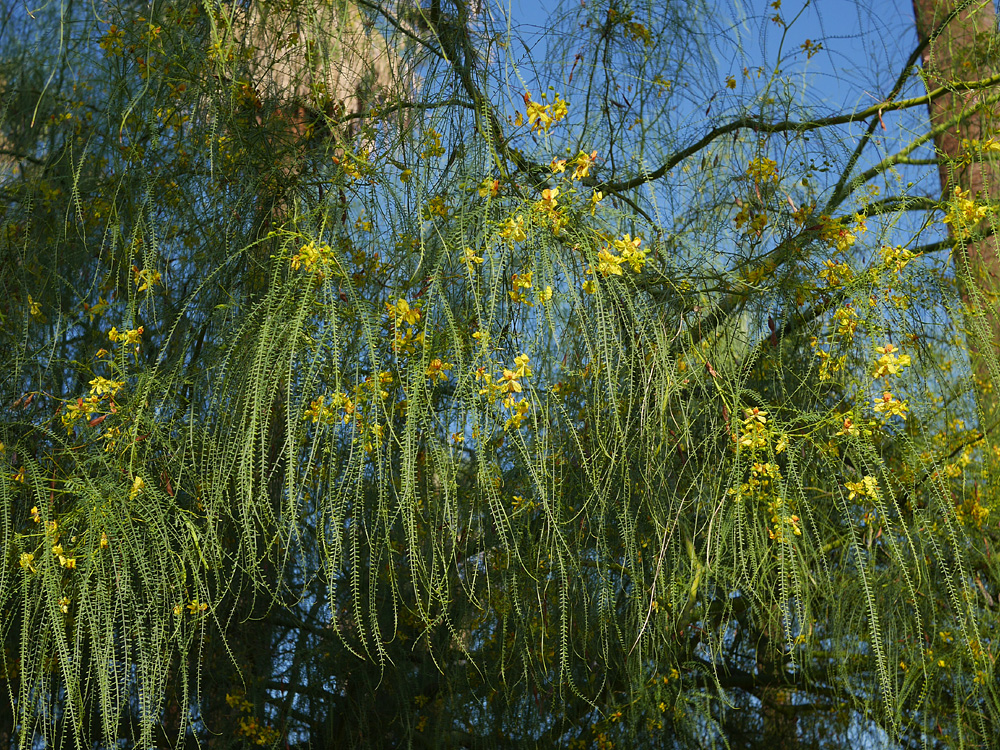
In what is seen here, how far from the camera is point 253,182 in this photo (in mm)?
1448

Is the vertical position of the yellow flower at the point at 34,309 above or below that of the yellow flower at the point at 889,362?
above

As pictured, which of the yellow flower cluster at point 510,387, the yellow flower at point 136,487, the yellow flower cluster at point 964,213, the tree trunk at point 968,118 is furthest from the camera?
the tree trunk at point 968,118

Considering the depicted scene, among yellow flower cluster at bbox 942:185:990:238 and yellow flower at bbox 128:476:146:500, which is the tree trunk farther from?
yellow flower at bbox 128:476:146:500

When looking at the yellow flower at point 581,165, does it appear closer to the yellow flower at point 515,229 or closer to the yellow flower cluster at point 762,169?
the yellow flower at point 515,229

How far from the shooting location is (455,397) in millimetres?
1070

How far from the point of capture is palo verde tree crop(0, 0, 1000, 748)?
117cm

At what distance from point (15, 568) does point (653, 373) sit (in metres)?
0.91

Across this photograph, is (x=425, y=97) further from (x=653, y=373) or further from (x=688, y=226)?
(x=688, y=226)

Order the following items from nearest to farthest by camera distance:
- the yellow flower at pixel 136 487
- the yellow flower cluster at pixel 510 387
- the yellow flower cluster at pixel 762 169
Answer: the yellow flower cluster at pixel 510 387 → the yellow flower at pixel 136 487 → the yellow flower cluster at pixel 762 169

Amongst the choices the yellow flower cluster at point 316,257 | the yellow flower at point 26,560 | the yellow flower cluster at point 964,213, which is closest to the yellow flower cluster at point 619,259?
the yellow flower cluster at point 316,257

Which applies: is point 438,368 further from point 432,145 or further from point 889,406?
point 889,406

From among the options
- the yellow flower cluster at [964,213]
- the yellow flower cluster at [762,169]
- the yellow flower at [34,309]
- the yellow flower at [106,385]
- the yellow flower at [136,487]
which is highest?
the yellow flower cluster at [762,169]

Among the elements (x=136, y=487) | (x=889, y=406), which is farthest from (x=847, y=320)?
(x=136, y=487)

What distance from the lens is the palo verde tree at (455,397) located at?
117cm
